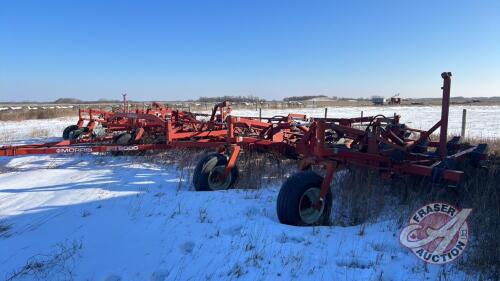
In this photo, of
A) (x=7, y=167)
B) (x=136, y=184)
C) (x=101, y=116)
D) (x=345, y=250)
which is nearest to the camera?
(x=345, y=250)

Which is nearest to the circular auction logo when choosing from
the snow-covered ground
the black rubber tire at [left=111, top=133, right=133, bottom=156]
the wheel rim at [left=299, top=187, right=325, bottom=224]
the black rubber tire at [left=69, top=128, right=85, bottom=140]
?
the wheel rim at [left=299, top=187, right=325, bottom=224]

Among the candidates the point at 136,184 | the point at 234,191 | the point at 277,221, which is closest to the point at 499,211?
the point at 277,221

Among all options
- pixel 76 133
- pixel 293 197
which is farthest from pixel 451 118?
pixel 293 197

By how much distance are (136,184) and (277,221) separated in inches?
133

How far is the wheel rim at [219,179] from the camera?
269 inches

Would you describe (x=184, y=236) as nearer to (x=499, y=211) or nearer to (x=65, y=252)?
(x=65, y=252)

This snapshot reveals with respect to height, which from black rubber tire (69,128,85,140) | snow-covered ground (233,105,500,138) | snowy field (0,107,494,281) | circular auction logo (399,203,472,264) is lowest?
snowy field (0,107,494,281)

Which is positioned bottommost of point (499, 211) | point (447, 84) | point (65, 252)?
point (65, 252)

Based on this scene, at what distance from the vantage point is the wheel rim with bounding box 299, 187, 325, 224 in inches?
193

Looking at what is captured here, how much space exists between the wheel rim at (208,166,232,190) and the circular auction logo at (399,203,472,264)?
328 cm

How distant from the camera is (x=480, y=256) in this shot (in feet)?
12.4

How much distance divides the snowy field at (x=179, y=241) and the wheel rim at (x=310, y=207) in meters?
0.32

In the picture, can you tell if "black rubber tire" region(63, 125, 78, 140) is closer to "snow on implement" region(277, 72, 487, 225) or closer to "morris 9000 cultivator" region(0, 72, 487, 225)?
"morris 9000 cultivator" region(0, 72, 487, 225)

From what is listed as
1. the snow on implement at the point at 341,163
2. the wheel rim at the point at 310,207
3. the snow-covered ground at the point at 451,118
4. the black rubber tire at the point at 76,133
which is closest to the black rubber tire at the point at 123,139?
the black rubber tire at the point at 76,133
